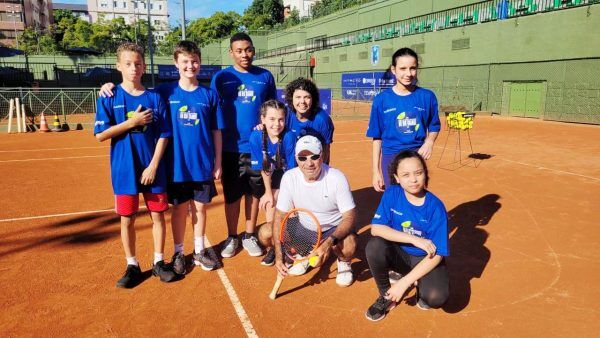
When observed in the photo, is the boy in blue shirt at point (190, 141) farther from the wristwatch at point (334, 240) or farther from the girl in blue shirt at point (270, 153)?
the wristwatch at point (334, 240)

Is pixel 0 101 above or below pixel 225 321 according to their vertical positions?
above

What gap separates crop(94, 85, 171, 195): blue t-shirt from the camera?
3842 millimetres

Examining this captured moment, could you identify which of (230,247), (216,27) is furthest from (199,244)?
(216,27)

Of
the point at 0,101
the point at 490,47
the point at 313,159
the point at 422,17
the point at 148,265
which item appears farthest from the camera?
the point at 422,17

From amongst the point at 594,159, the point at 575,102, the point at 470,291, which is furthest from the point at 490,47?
the point at 470,291

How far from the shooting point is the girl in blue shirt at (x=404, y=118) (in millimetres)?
4418

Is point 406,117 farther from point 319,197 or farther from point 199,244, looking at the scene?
point 199,244

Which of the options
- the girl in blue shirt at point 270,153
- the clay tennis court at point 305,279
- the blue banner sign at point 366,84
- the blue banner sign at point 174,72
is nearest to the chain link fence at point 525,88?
the blue banner sign at point 366,84

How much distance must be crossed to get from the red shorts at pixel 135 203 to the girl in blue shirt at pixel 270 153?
1.08 m

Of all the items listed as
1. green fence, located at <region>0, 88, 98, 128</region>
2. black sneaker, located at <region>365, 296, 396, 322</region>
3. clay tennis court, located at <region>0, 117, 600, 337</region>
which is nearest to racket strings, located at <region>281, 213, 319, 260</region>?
clay tennis court, located at <region>0, 117, 600, 337</region>

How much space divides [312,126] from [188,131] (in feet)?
4.37

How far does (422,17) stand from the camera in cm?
3441

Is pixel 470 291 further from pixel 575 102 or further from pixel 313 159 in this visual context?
pixel 575 102

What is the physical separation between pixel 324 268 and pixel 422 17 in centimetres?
3455
